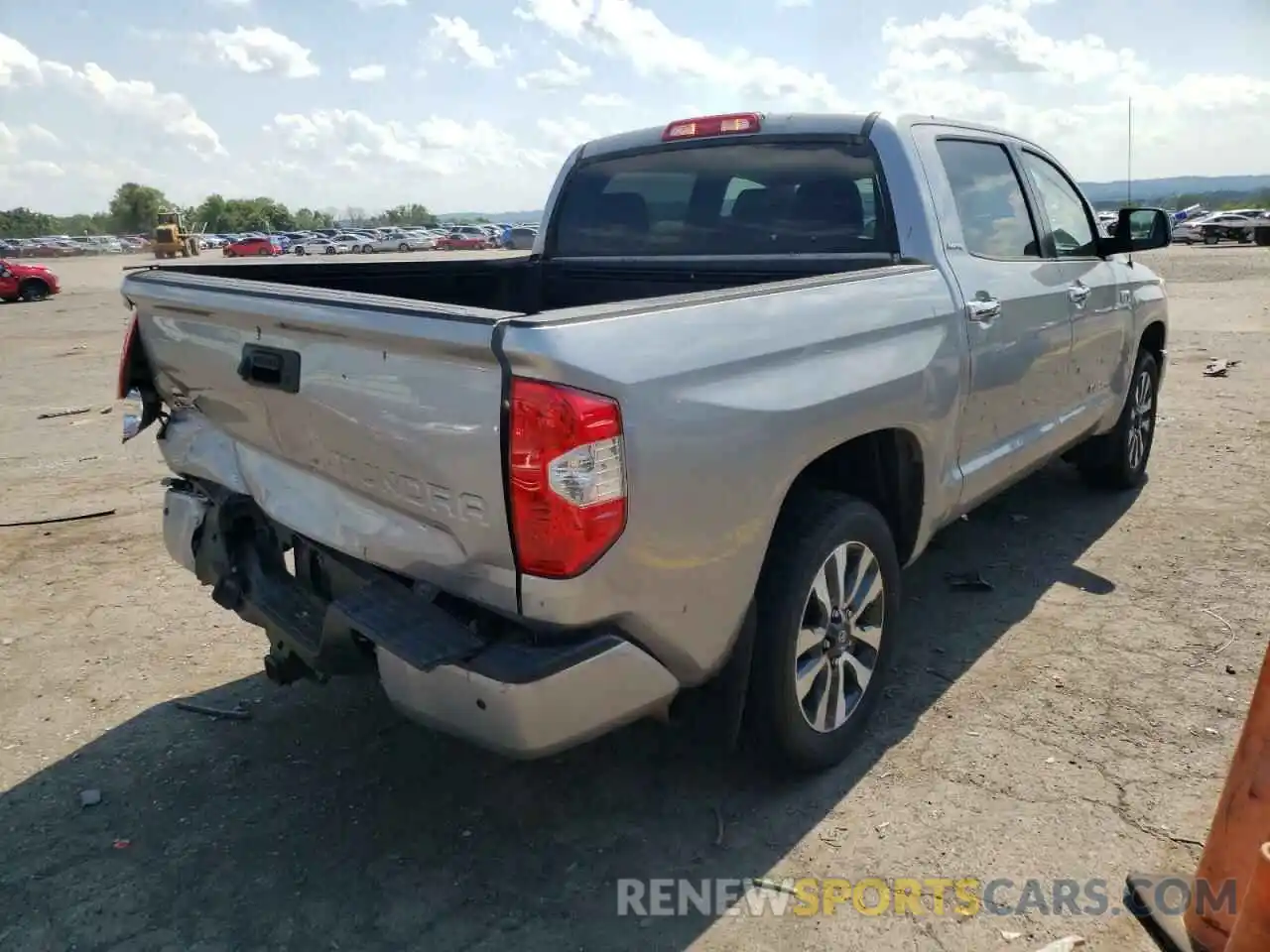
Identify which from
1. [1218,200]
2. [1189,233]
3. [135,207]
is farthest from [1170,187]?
[135,207]

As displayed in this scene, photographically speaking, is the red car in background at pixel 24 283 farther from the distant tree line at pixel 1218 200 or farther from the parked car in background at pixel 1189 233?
the distant tree line at pixel 1218 200

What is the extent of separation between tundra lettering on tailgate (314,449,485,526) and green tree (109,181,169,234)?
114 meters

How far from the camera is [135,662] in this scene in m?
3.96

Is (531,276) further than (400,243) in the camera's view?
No

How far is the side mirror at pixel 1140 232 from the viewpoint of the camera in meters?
4.90

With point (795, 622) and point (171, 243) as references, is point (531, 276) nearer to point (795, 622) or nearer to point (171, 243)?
point (795, 622)

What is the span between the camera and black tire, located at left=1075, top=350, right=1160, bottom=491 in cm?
559

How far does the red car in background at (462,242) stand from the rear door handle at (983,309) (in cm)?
5381

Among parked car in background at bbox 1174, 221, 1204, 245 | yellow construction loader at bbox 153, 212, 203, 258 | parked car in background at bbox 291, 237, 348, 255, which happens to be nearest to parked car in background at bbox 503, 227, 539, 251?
parked car in background at bbox 1174, 221, 1204, 245

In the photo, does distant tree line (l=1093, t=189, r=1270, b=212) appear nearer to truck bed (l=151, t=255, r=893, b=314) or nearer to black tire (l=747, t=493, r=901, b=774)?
truck bed (l=151, t=255, r=893, b=314)

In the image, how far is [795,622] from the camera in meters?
2.76

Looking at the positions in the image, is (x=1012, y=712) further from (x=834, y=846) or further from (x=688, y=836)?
(x=688, y=836)

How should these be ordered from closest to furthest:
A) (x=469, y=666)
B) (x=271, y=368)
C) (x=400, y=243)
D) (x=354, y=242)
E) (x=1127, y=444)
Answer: (x=469, y=666) < (x=271, y=368) < (x=1127, y=444) < (x=400, y=243) < (x=354, y=242)

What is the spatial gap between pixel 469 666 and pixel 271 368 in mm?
1031
